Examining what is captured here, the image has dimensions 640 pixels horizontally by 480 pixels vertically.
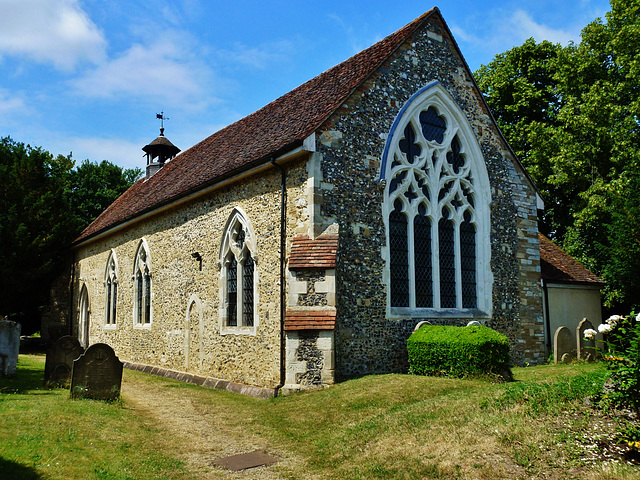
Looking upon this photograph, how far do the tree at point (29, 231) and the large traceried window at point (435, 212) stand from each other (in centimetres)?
A: 1940

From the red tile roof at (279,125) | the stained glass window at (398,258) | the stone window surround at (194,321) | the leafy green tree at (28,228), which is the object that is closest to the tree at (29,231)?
the leafy green tree at (28,228)

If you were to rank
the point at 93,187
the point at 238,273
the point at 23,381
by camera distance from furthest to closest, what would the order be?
1. the point at 93,187
2. the point at 238,273
3. the point at 23,381

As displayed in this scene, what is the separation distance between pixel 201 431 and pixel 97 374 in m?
2.85

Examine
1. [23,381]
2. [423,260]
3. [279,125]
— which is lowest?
[23,381]

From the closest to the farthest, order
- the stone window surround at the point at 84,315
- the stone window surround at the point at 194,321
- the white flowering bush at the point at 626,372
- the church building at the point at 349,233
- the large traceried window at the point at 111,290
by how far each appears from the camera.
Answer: the white flowering bush at the point at 626,372 < the church building at the point at 349,233 < the stone window surround at the point at 194,321 < the large traceried window at the point at 111,290 < the stone window surround at the point at 84,315

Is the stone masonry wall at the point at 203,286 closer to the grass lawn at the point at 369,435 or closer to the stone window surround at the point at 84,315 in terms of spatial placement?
the grass lawn at the point at 369,435

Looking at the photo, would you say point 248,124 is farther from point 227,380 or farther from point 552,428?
point 552,428

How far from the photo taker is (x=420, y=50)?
1527 cm

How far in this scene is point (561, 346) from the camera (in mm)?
16391

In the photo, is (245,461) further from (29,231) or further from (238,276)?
(29,231)

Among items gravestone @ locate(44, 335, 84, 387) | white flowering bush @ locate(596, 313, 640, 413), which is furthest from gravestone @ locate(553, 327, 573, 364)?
gravestone @ locate(44, 335, 84, 387)

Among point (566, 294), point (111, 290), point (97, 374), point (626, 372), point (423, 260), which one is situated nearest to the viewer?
point (626, 372)

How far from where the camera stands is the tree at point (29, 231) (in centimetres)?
2558

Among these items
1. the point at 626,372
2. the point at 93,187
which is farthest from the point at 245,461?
the point at 93,187
